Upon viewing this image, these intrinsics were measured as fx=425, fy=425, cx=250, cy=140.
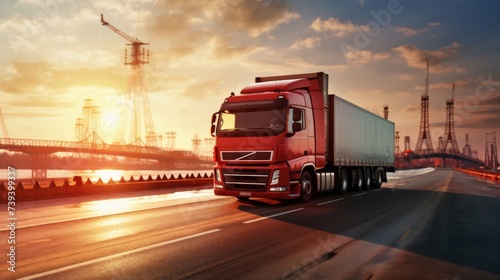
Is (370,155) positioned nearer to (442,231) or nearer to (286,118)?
(286,118)

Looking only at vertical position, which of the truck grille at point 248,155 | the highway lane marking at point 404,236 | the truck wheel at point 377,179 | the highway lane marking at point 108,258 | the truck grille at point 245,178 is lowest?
the highway lane marking at point 404,236

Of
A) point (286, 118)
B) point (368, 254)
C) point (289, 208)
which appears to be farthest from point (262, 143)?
point (368, 254)

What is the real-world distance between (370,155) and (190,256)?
18031 mm

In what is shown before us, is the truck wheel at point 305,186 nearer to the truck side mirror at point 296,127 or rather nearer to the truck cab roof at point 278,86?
the truck side mirror at point 296,127

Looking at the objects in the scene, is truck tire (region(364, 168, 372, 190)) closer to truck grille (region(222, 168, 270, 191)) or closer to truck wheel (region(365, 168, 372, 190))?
truck wheel (region(365, 168, 372, 190))

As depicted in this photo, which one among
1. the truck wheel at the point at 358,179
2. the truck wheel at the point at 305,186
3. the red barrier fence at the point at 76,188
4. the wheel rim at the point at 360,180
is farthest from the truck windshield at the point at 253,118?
the wheel rim at the point at 360,180

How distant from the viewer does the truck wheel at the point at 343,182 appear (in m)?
18.9

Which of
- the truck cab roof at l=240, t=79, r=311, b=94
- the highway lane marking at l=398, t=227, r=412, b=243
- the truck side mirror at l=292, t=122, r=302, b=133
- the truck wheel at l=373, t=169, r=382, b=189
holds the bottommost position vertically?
the highway lane marking at l=398, t=227, r=412, b=243

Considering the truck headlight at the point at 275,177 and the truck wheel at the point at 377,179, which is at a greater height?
the truck headlight at the point at 275,177

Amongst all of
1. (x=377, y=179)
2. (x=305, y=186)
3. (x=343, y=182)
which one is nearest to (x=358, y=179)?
(x=343, y=182)

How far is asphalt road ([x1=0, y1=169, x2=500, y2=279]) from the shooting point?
5.90 metres

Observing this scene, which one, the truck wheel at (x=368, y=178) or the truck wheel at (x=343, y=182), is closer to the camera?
the truck wheel at (x=343, y=182)

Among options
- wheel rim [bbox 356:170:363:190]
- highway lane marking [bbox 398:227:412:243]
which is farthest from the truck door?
wheel rim [bbox 356:170:363:190]

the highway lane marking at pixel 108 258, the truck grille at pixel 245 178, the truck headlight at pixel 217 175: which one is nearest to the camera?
the highway lane marking at pixel 108 258
